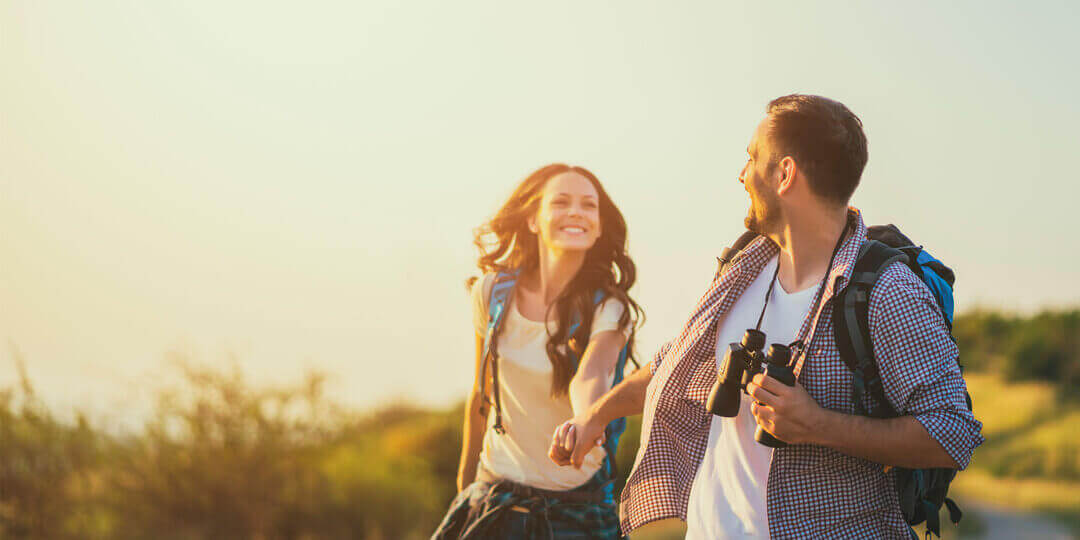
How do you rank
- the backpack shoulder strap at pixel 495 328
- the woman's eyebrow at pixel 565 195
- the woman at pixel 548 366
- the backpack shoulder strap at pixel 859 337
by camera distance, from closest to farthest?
the backpack shoulder strap at pixel 859 337 → the woman at pixel 548 366 → the backpack shoulder strap at pixel 495 328 → the woman's eyebrow at pixel 565 195

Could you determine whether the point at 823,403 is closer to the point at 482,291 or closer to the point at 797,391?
the point at 797,391

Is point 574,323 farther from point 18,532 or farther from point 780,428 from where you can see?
point 18,532

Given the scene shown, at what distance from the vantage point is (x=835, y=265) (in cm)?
257

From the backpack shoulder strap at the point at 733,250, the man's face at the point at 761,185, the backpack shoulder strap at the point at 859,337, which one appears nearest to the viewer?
the backpack shoulder strap at the point at 859,337

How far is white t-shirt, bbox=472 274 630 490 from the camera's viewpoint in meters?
4.02

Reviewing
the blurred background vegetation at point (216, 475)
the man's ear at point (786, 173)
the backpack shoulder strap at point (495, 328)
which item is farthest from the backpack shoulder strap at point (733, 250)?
the blurred background vegetation at point (216, 475)

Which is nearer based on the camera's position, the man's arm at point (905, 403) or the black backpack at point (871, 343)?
the man's arm at point (905, 403)

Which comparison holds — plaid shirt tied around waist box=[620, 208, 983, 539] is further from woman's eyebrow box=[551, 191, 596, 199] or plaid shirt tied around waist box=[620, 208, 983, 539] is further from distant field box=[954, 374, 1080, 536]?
distant field box=[954, 374, 1080, 536]

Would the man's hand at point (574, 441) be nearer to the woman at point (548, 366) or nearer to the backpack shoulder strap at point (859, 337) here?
the woman at point (548, 366)

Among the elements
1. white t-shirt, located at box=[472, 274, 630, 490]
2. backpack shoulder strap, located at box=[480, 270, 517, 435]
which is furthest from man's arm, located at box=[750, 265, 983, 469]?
backpack shoulder strap, located at box=[480, 270, 517, 435]

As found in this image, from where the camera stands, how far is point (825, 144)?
2.66 metres

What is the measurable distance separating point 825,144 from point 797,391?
2.37 feet

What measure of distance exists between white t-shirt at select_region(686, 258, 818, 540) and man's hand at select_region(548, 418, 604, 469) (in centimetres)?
40

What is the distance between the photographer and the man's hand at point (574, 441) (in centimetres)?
310
